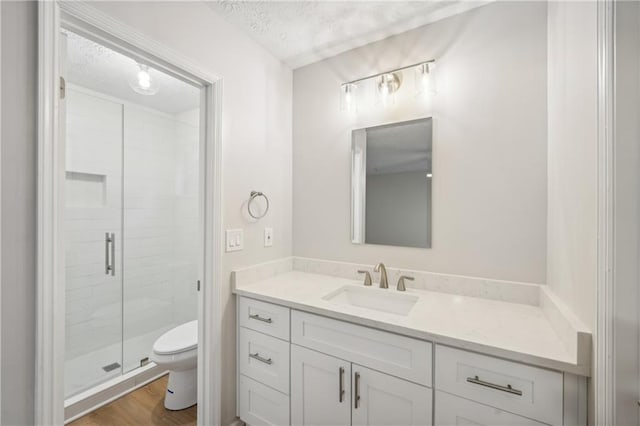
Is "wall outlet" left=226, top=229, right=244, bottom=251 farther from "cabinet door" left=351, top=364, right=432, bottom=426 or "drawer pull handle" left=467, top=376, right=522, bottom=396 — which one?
"drawer pull handle" left=467, top=376, right=522, bottom=396

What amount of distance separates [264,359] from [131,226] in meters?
1.95

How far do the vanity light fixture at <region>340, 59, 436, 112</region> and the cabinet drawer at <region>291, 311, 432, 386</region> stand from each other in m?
1.33

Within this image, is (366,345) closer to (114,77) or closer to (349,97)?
(349,97)

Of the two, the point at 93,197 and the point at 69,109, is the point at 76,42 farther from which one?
the point at 93,197

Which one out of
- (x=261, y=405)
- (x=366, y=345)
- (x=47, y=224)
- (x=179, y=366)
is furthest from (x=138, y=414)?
(x=366, y=345)

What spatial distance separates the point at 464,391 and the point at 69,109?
3206 millimetres

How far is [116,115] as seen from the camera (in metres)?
2.55

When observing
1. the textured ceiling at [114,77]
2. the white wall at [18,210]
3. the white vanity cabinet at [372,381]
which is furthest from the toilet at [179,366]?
the textured ceiling at [114,77]

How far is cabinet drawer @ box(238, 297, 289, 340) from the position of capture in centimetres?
147

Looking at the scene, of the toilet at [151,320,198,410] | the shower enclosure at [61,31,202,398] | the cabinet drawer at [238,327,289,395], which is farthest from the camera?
the shower enclosure at [61,31,202,398]

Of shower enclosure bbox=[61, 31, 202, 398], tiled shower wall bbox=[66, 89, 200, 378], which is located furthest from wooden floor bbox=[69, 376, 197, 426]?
tiled shower wall bbox=[66, 89, 200, 378]

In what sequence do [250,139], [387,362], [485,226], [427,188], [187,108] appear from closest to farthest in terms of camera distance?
1. [387,362]
2. [485,226]
3. [427,188]
4. [250,139]
5. [187,108]

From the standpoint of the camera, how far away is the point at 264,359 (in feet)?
5.05

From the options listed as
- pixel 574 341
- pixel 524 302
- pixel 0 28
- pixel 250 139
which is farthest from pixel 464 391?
pixel 0 28
